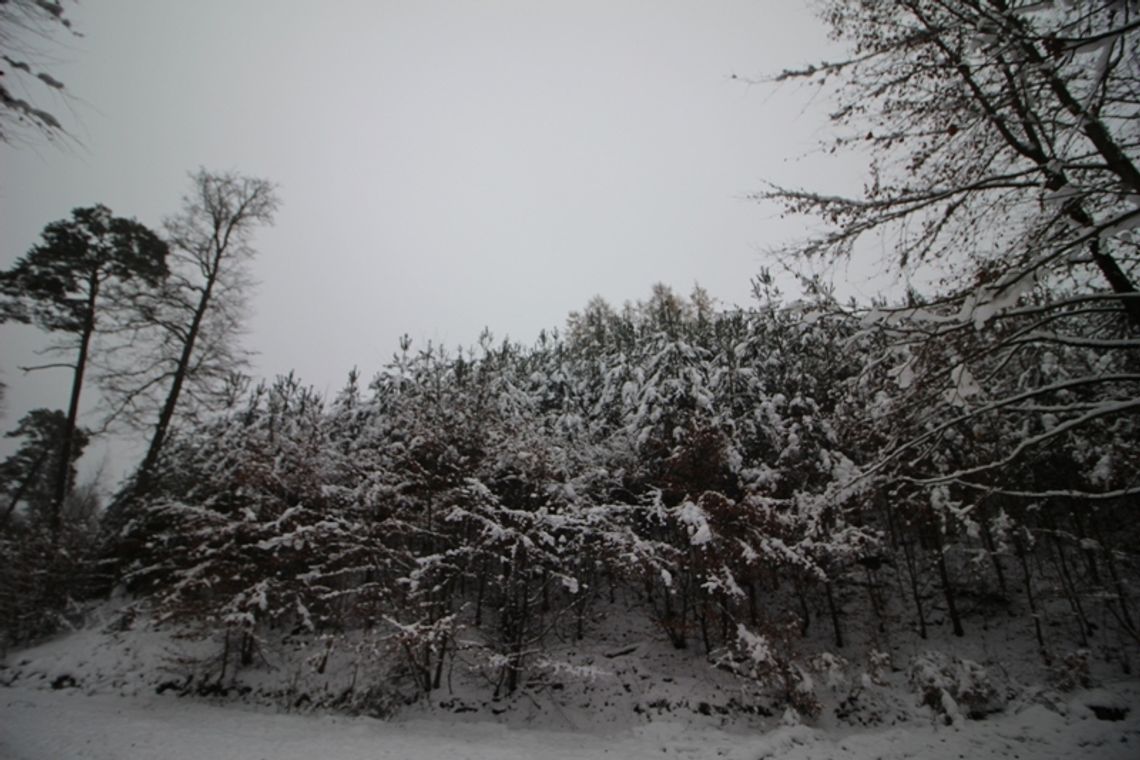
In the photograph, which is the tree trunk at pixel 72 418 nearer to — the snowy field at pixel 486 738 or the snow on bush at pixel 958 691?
the snowy field at pixel 486 738

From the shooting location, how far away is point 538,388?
74.3 ft

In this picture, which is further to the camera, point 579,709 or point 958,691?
point 579,709

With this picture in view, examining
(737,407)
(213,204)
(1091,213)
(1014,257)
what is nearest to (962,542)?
(737,407)

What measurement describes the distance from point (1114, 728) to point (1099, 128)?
8.93 m

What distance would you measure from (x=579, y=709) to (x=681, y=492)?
5070 mm

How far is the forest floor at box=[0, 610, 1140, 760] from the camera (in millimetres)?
7289

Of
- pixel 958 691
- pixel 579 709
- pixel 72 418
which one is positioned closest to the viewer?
pixel 958 691

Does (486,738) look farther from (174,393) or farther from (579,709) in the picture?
(174,393)

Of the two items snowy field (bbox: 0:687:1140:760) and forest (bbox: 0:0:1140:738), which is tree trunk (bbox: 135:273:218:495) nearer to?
forest (bbox: 0:0:1140:738)

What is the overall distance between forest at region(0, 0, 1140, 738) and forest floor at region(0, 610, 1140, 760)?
29cm

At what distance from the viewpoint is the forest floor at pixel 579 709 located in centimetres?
729

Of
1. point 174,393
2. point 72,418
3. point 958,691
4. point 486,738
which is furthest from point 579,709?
point 72,418

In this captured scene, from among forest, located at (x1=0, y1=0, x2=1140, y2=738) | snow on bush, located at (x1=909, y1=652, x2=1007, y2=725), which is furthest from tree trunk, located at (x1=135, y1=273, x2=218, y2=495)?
snow on bush, located at (x1=909, y1=652, x2=1007, y2=725)

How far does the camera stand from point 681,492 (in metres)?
11.4
